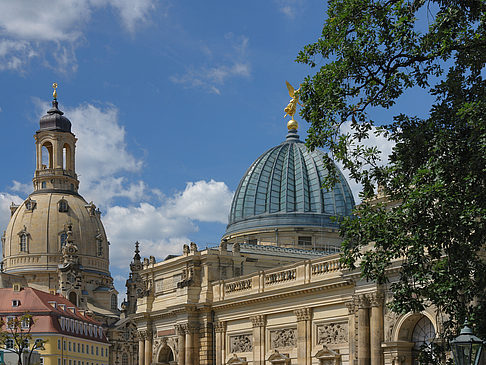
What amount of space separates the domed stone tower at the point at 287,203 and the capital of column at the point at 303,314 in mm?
18522

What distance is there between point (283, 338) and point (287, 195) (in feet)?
67.4

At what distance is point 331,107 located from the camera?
25.0 m

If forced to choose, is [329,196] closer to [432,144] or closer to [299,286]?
[299,286]

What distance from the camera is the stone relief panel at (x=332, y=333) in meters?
44.9

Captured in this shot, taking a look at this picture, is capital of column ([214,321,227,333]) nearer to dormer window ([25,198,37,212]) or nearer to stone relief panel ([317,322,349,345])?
stone relief panel ([317,322,349,345])

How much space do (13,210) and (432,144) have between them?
120 meters

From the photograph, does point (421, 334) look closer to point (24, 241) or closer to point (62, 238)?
point (62, 238)

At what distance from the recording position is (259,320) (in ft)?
170

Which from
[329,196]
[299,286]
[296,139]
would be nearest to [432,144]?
[299,286]

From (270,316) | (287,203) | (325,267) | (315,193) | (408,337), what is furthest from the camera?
(315,193)

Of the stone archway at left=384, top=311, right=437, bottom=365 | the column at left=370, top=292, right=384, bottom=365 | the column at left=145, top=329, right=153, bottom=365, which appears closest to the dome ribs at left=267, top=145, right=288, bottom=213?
the column at left=145, top=329, right=153, bottom=365

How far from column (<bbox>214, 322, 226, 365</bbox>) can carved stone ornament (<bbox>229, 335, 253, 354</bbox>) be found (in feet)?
2.19

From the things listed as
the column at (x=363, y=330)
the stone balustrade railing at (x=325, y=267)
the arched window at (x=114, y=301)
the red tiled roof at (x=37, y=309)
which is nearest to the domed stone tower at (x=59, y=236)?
the arched window at (x=114, y=301)

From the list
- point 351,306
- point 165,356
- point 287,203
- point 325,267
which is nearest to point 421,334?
point 351,306
